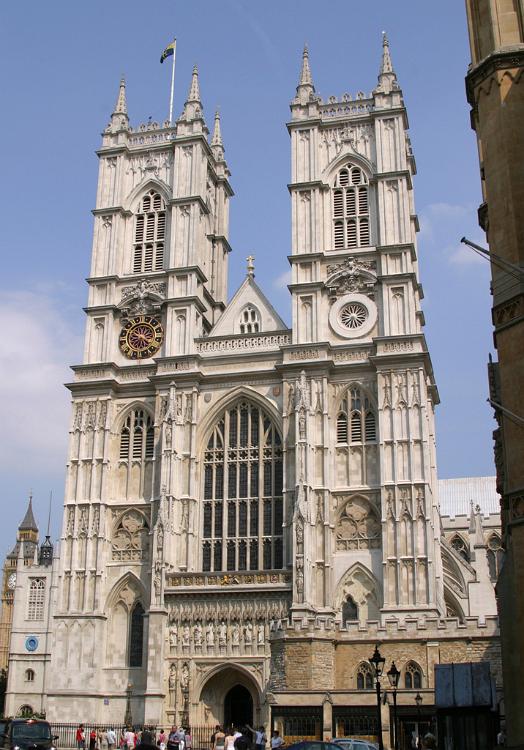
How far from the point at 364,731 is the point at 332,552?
40.1ft

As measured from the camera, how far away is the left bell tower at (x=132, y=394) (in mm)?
41219

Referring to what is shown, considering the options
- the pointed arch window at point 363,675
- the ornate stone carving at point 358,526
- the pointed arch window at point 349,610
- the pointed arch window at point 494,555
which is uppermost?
the pointed arch window at point 494,555

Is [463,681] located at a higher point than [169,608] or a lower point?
lower

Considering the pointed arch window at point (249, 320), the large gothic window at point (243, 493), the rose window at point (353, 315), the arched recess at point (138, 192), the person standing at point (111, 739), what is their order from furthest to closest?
the arched recess at point (138, 192) < the pointed arch window at point (249, 320) < the rose window at point (353, 315) < the large gothic window at point (243, 493) < the person standing at point (111, 739)

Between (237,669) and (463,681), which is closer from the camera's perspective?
(463,681)

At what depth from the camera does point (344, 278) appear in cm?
4481

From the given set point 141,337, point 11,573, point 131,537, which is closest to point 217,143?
point 141,337

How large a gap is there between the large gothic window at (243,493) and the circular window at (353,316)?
17.4ft

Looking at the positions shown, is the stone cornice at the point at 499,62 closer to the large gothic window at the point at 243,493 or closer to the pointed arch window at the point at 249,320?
the large gothic window at the point at 243,493

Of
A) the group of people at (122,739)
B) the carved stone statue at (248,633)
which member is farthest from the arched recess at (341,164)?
the group of people at (122,739)

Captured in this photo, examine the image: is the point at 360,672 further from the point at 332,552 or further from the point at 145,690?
the point at 145,690

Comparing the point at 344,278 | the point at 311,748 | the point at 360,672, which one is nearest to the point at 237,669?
the point at 360,672

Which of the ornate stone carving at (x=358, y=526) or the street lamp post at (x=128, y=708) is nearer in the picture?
the street lamp post at (x=128, y=708)

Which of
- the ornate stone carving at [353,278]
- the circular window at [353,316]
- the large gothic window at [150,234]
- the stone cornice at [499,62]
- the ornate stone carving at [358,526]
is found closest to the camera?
the stone cornice at [499,62]
